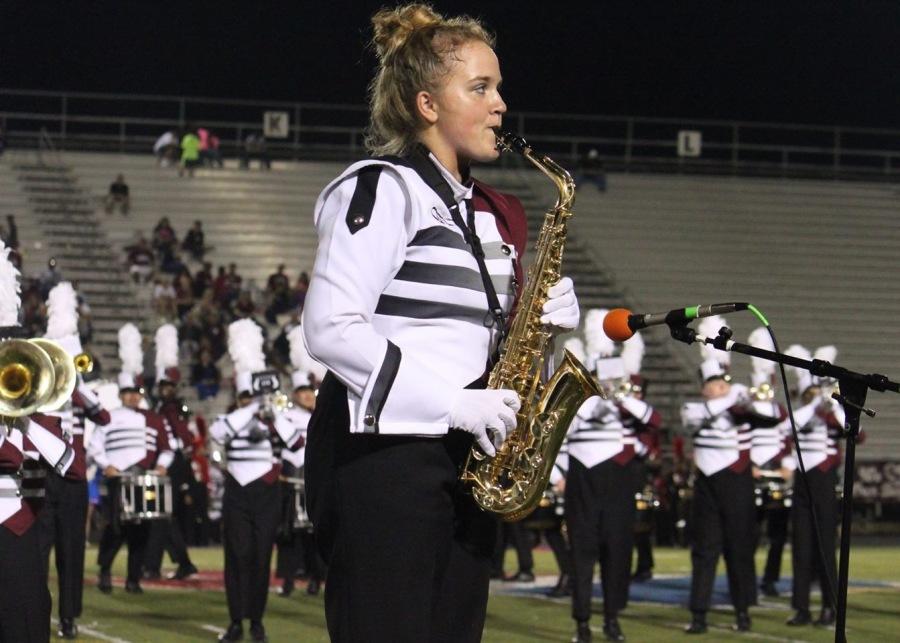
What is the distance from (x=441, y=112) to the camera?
10.8 feet

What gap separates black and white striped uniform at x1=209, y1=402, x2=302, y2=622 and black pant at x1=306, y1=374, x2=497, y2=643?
6.74 meters

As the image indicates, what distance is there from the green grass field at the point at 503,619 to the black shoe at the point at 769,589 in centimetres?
51

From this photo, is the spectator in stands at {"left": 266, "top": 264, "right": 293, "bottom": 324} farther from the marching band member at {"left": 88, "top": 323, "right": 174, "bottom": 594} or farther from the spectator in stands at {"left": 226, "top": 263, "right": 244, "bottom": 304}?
the marching band member at {"left": 88, "top": 323, "right": 174, "bottom": 594}

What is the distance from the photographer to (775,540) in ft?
46.5

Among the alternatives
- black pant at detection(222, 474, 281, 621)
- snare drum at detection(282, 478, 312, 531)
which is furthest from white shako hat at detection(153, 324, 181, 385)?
black pant at detection(222, 474, 281, 621)

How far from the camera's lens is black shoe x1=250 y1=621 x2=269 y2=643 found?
9.60 metres

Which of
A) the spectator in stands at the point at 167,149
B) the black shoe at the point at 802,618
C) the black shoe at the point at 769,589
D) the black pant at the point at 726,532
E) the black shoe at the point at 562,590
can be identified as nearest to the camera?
the black pant at the point at 726,532

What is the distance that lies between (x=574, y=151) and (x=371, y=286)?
74.7 feet

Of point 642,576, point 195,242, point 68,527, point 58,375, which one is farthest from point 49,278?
point 58,375

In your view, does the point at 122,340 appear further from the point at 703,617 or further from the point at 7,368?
the point at 7,368

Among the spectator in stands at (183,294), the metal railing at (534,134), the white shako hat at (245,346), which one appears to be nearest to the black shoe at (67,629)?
the white shako hat at (245,346)

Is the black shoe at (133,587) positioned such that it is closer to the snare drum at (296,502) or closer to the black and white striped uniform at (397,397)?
the snare drum at (296,502)

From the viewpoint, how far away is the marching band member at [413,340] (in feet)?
9.87

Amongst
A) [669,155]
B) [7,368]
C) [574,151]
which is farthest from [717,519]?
[669,155]
